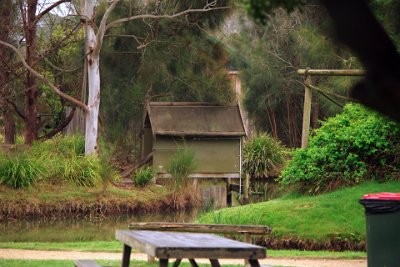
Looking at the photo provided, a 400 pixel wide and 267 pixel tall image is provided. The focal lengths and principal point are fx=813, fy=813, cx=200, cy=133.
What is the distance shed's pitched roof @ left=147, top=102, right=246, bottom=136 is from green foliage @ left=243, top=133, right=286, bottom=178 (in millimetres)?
1782

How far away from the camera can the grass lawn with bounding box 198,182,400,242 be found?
14.9m

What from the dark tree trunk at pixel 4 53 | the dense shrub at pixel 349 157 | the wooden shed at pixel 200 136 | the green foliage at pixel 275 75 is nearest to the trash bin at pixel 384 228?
the dense shrub at pixel 349 157

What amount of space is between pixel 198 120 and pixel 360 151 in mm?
14013

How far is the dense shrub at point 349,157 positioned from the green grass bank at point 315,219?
435mm

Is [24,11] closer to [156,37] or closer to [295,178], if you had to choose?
[156,37]

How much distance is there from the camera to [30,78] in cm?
3150

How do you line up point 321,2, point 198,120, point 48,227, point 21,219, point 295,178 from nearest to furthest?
point 321,2 → point 295,178 → point 48,227 → point 21,219 → point 198,120

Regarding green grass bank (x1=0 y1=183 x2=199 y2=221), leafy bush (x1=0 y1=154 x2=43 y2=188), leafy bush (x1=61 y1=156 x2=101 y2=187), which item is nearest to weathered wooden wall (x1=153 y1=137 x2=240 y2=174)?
green grass bank (x1=0 y1=183 x2=199 y2=221)

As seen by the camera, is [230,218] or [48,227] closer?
[230,218]

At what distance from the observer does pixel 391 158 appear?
16.7 m

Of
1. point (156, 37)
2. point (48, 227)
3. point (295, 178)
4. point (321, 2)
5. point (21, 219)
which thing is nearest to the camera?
point (321, 2)

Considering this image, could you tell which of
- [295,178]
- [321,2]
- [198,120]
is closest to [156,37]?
[198,120]

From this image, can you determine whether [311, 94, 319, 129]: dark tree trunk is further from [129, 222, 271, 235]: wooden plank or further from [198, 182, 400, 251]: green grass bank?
[129, 222, 271, 235]: wooden plank

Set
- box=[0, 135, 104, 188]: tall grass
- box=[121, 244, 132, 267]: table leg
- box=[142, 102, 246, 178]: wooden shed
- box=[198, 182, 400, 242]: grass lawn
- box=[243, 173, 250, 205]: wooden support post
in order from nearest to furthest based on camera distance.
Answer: box=[121, 244, 132, 267]: table leg → box=[198, 182, 400, 242]: grass lawn → box=[0, 135, 104, 188]: tall grass → box=[243, 173, 250, 205]: wooden support post → box=[142, 102, 246, 178]: wooden shed
